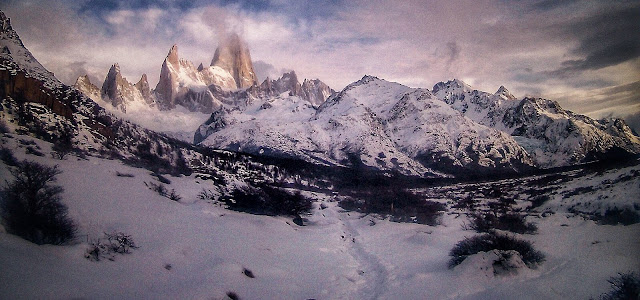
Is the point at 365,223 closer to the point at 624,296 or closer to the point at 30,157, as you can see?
the point at 624,296

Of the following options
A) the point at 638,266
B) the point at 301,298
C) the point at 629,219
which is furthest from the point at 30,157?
the point at 629,219

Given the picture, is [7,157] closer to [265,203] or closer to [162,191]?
[162,191]

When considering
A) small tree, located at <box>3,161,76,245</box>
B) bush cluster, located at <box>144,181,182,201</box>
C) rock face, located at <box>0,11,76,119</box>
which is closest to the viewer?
small tree, located at <box>3,161,76,245</box>

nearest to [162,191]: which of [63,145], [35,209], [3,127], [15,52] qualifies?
[63,145]

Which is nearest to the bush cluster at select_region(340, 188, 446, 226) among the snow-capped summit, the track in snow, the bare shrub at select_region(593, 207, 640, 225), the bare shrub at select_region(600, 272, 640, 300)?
the track in snow

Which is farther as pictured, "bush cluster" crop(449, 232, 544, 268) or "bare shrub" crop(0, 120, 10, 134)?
"bush cluster" crop(449, 232, 544, 268)

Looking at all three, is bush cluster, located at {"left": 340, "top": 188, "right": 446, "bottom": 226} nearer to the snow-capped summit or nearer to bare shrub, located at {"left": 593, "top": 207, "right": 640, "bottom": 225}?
bare shrub, located at {"left": 593, "top": 207, "right": 640, "bottom": 225}
